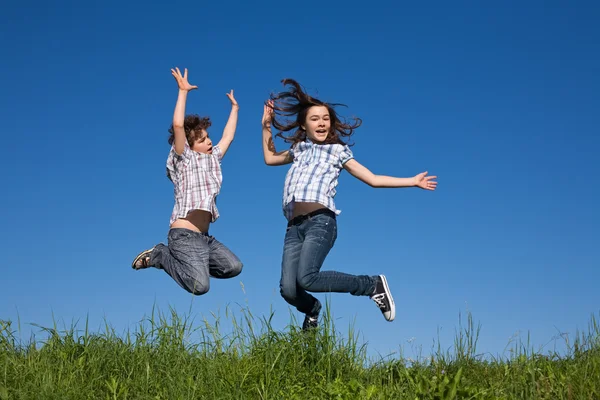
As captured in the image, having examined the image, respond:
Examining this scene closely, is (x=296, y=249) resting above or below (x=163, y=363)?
above

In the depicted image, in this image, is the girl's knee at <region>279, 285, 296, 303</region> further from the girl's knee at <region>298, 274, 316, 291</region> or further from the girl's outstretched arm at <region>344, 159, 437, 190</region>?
the girl's outstretched arm at <region>344, 159, 437, 190</region>

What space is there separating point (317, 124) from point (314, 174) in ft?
2.54

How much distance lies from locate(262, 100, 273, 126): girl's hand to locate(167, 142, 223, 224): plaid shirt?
3.18 feet

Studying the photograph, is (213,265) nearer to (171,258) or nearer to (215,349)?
(171,258)

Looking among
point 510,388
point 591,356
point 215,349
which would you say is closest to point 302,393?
point 215,349

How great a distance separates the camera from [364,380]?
6086 millimetres

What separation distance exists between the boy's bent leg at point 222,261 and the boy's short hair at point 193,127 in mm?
1460

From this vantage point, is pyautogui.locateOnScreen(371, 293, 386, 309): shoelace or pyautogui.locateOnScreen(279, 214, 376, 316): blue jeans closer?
pyautogui.locateOnScreen(279, 214, 376, 316): blue jeans

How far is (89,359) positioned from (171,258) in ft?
8.36

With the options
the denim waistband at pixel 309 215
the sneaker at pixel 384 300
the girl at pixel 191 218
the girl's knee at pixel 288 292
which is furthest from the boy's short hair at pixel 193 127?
the sneaker at pixel 384 300

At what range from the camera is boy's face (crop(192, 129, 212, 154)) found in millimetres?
9023

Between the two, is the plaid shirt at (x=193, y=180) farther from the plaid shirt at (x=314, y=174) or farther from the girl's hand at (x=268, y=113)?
the plaid shirt at (x=314, y=174)

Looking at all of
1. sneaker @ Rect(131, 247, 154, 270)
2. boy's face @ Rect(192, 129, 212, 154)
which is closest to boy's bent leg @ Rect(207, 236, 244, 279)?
sneaker @ Rect(131, 247, 154, 270)

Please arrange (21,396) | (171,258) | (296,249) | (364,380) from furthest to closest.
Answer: (171,258), (296,249), (364,380), (21,396)
